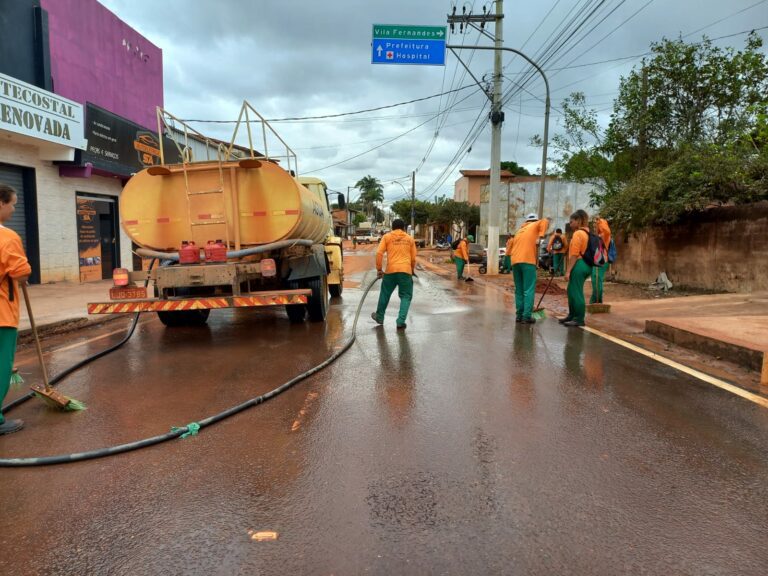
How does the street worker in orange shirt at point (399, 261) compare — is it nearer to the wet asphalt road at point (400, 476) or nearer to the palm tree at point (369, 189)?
the wet asphalt road at point (400, 476)

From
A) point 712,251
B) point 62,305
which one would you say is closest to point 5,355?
point 62,305

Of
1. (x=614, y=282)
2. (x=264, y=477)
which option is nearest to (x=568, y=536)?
(x=264, y=477)

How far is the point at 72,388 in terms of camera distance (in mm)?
5199

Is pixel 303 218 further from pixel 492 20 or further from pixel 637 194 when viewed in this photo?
pixel 492 20

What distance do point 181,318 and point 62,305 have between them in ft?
12.0

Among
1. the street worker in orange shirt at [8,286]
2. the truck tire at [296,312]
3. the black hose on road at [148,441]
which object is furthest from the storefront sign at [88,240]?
the street worker in orange shirt at [8,286]

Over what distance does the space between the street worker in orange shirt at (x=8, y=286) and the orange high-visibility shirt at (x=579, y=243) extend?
716cm

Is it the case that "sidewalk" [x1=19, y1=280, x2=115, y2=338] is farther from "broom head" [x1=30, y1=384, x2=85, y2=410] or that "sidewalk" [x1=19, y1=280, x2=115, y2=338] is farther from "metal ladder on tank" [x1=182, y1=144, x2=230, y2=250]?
"broom head" [x1=30, y1=384, x2=85, y2=410]

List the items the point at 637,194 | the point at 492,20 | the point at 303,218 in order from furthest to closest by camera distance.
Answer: the point at 492,20 → the point at 637,194 → the point at 303,218

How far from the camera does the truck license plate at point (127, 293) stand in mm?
6824

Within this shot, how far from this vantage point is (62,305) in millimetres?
10578

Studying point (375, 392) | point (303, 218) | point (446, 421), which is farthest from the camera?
point (303, 218)

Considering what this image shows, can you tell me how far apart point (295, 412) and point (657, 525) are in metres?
2.72

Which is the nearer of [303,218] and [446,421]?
[446,421]
